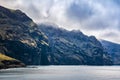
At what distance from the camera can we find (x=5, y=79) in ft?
559

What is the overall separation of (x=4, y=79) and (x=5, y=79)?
57cm

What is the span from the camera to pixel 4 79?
170m
